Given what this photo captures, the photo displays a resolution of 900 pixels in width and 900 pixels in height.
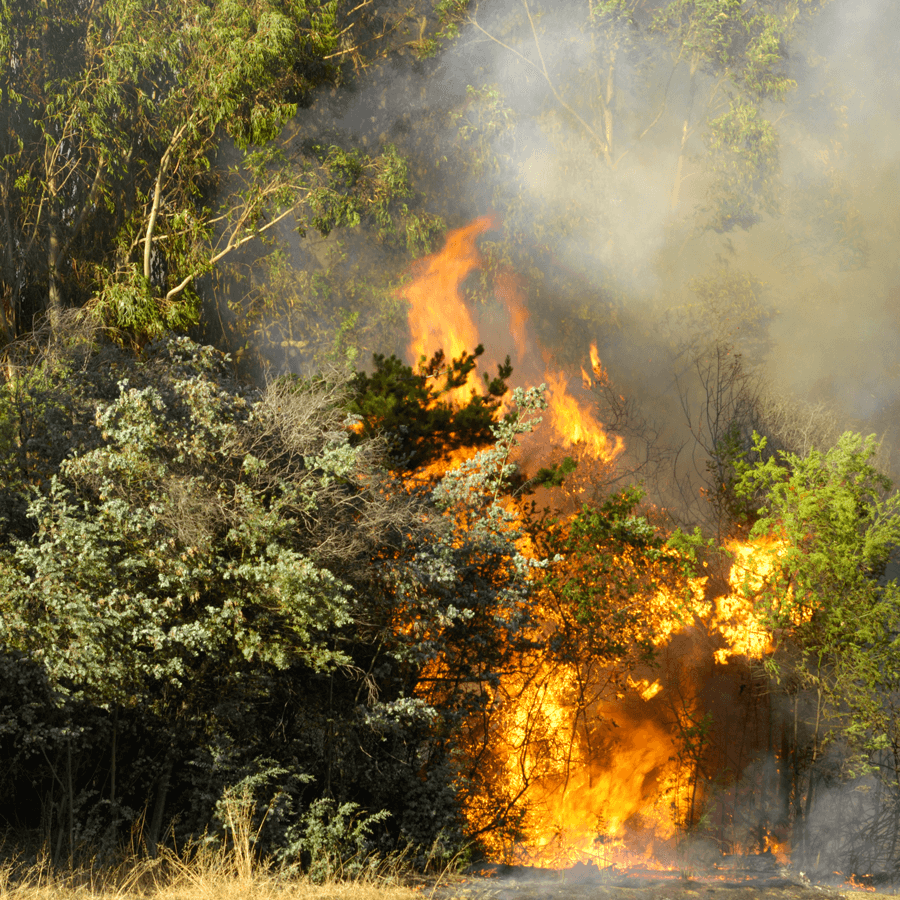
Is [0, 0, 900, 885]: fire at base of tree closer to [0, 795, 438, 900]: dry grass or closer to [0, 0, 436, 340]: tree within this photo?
[0, 0, 436, 340]: tree

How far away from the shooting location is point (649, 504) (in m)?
23.4

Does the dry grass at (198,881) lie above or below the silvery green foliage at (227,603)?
below

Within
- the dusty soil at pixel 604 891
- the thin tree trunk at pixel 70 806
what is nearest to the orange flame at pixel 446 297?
the dusty soil at pixel 604 891

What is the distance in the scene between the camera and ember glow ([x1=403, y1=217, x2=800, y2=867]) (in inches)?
645

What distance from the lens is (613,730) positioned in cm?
1978

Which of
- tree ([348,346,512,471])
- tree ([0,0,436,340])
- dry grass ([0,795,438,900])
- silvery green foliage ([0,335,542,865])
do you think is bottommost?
dry grass ([0,795,438,900])

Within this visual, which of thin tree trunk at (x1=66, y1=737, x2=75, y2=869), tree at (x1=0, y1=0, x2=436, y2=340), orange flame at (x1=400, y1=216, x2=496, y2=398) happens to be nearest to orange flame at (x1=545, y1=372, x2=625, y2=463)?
orange flame at (x1=400, y1=216, x2=496, y2=398)

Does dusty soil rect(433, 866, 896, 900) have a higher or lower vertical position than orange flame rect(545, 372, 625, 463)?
lower

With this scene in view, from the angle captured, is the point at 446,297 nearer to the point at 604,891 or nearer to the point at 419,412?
the point at 419,412

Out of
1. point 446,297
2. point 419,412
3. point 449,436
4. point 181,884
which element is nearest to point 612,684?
point 449,436

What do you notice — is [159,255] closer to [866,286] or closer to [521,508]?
[521,508]

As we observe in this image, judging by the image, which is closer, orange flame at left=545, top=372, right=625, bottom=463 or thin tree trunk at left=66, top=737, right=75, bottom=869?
thin tree trunk at left=66, top=737, right=75, bottom=869

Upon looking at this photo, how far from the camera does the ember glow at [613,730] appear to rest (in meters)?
16.4

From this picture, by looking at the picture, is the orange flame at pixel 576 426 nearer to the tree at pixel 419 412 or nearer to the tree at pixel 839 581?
the tree at pixel 839 581
